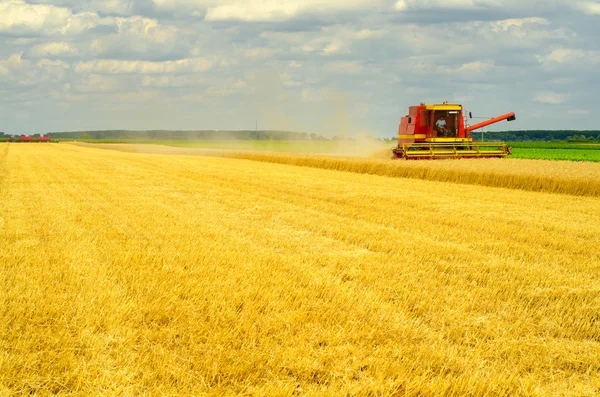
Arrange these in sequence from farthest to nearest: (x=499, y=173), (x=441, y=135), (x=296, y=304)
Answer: (x=441, y=135) < (x=499, y=173) < (x=296, y=304)

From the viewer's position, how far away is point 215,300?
565cm

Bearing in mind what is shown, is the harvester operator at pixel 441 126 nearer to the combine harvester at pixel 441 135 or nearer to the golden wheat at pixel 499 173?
the combine harvester at pixel 441 135

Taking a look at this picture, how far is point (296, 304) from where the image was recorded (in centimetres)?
566

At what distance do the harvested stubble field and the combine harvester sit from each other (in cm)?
1813

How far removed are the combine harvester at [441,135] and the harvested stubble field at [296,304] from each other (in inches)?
714

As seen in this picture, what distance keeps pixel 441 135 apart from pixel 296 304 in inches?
1037

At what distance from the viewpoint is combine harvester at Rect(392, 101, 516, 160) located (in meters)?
29.6

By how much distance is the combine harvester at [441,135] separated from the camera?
2958 centimetres

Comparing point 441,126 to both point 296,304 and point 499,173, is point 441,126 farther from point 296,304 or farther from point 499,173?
point 296,304

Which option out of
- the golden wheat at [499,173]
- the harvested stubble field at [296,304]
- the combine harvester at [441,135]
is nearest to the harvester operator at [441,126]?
the combine harvester at [441,135]

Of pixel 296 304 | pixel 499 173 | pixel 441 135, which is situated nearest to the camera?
pixel 296 304

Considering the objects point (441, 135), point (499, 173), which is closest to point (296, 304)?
point (499, 173)

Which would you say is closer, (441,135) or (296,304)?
(296,304)

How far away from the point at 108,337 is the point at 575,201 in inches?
544
